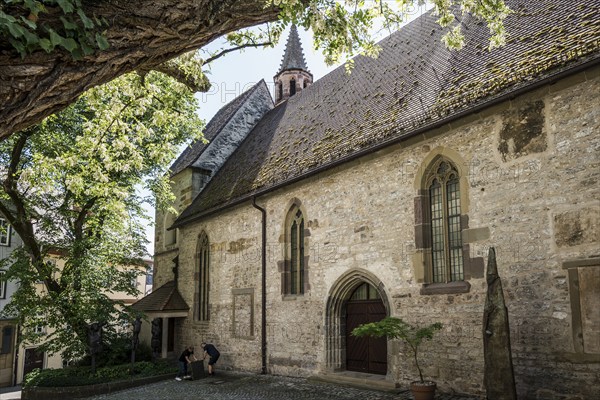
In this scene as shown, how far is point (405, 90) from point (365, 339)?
589cm

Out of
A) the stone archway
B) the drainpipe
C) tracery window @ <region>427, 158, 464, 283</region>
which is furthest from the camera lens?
the drainpipe

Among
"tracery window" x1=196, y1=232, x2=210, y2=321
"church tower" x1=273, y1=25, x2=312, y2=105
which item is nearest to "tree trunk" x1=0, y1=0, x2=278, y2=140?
"tracery window" x1=196, y1=232, x2=210, y2=321

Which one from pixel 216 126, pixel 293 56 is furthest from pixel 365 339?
pixel 293 56

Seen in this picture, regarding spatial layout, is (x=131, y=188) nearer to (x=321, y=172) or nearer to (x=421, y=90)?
(x=321, y=172)

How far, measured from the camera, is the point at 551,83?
794 cm

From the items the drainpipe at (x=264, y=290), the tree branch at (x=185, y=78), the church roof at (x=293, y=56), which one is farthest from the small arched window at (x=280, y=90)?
the tree branch at (x=185, y=78)

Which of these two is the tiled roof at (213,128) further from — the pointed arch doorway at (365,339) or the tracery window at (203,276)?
the pointed arch doorway at (365,339)

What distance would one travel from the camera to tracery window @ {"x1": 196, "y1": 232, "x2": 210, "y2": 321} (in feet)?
57.3

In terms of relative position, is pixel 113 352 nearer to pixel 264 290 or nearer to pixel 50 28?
pixel 264 290

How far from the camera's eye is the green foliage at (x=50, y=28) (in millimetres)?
3027

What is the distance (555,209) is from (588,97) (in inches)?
68.4

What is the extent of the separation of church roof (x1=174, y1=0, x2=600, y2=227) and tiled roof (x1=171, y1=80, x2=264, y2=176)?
217 centimetres

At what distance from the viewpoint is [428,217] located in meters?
9.94

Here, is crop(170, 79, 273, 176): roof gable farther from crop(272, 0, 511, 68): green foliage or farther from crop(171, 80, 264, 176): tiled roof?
crop(272, 0, 511, 68): green foliage
